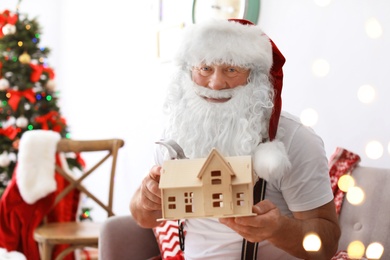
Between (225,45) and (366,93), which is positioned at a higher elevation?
(225,45)

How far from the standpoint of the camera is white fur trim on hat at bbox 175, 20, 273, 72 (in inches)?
50.7

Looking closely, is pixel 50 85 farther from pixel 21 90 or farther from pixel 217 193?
pixel 217 193

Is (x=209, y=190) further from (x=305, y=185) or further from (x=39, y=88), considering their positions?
(x=39, y=88)

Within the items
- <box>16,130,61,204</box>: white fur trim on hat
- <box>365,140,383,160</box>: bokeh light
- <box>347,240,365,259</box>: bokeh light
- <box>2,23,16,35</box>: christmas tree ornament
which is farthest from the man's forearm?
<box>2,23,16,35</box>: christmas tree ornament

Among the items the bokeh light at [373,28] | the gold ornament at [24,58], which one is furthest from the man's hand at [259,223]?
the gold ornament at [24,58]

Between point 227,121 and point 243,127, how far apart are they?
4cm

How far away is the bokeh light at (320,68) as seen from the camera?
79.2 inches

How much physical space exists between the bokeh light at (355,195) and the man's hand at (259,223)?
69cm

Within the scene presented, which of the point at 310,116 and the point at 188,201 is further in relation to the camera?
the point at 310,116

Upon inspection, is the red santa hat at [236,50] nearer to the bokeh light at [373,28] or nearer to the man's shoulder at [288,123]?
the man's shoulder at [288,123]

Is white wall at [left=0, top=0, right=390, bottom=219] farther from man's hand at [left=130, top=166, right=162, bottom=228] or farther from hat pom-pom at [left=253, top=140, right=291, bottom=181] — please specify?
man's hand at [left=130, top=166, right=162, bottom=228]

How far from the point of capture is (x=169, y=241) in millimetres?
1793

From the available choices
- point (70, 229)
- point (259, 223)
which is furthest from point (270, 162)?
point (70, 229)

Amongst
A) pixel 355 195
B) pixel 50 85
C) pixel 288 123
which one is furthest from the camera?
pixel 50 85
